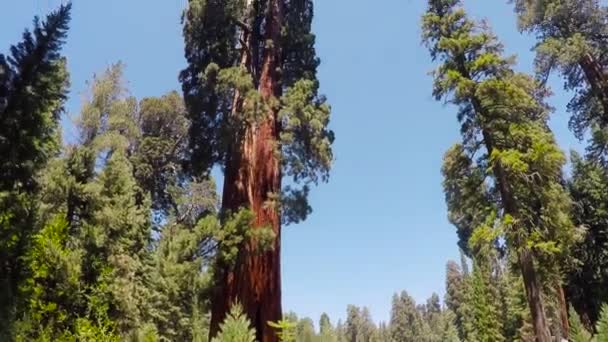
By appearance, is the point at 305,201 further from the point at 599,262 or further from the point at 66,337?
the point at 599,262

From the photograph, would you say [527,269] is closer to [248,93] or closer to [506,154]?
[506,154]

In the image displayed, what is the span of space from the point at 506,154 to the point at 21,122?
11404 mm

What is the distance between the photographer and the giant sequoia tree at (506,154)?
497 inches

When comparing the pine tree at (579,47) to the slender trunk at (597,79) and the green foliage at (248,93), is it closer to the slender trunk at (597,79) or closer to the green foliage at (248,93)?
the slender trunk at (597,79)

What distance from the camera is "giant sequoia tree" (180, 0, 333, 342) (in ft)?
34.0

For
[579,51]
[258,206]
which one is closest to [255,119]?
[258,206]

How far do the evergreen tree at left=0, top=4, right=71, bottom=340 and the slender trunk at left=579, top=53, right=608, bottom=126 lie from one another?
55.5 feet

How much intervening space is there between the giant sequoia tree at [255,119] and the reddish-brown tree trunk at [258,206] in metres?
0.02

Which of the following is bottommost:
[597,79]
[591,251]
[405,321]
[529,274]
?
[529,274]

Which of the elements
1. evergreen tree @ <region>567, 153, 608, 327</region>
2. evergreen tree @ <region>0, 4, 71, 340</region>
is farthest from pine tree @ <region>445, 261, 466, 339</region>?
evergreen tree @ <region>0, 4, 71, 340</region>

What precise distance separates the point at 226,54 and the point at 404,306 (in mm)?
95521

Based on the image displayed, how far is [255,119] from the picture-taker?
11.0 meters

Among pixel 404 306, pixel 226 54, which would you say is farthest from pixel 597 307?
pixel 404 306

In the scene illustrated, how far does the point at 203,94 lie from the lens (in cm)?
1223
